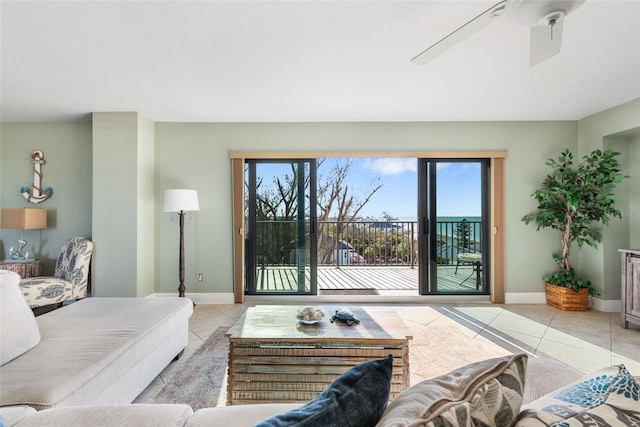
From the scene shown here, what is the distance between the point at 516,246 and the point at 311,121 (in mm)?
3211

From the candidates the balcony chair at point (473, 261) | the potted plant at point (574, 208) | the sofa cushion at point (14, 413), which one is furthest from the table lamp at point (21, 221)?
the potted plant at point (574, 208)

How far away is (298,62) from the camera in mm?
2379

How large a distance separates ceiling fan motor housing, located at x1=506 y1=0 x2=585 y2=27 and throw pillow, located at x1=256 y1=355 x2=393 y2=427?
5.79ft

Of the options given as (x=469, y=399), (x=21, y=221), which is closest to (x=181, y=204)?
(x=21, y=221)

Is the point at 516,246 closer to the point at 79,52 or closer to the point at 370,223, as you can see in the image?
the point at 370,223

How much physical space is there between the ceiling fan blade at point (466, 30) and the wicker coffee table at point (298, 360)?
1.72 m

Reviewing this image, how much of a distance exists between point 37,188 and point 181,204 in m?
2.18

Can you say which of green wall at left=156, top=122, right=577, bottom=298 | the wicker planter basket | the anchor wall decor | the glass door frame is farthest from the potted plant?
the anchor wall decor

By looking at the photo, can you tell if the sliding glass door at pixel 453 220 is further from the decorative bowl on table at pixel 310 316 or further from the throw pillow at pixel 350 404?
the throw pillow at pixel 350 404

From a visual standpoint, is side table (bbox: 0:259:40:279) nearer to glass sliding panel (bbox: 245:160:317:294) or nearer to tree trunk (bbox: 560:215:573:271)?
glass sliding panel (bbox: 245:160:317:294)

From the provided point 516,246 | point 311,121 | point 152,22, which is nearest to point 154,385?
point 152,22

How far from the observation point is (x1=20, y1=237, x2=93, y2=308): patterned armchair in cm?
303

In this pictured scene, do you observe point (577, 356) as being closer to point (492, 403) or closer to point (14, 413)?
point (492, 403)

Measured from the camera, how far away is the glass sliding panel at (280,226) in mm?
3984
